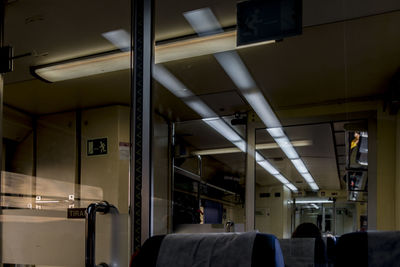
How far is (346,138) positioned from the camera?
2.48 metres

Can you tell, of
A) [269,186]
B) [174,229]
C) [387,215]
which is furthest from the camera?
[174,229]

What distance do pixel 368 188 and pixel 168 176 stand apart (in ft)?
4.35

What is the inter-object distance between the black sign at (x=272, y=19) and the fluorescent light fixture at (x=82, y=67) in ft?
3.39

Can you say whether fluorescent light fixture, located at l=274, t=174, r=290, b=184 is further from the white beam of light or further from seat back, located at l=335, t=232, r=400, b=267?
seat back, located at l=335, t=232, r=400, b=267

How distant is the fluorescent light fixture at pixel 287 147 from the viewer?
9.02 feet

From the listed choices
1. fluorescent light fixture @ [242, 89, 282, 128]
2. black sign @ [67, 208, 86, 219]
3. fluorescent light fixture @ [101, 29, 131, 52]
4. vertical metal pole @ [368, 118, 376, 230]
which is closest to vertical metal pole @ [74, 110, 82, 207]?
black sign @ [67, 208, 86, 219]

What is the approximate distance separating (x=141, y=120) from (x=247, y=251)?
4.44 ft

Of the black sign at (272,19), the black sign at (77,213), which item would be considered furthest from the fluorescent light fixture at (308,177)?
the black sign at (77,213)

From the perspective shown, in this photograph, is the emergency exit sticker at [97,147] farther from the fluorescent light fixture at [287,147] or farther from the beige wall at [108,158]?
the fluorescent light fixture at [287,147]

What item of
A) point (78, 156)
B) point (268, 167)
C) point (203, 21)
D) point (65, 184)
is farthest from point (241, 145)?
point (65, 184)

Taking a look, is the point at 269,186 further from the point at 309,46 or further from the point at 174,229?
the point at 309,46

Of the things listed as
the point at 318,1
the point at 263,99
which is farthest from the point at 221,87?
the point at 318,1

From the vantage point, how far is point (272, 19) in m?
2.38

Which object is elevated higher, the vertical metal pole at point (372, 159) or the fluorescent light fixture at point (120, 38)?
the fluorescent light fixture at point (120, 38)
